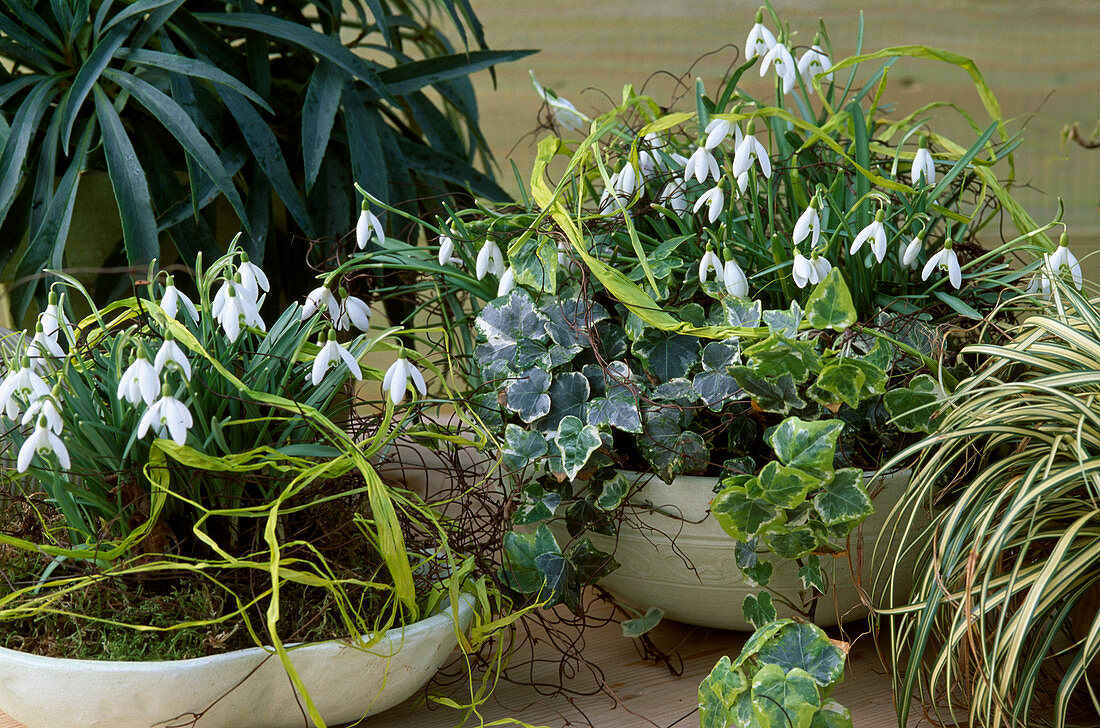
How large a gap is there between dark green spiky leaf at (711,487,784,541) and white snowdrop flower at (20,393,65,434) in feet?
1.26

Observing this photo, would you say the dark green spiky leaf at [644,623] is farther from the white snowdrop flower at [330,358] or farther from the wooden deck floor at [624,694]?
the white snowdrop flower at [330,358]

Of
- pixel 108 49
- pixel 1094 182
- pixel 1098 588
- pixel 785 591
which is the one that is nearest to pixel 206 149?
pixel 108 49

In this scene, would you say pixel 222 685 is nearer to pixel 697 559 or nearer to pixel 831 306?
pixel 697 559

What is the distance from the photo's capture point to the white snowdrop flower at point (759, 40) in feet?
2.37

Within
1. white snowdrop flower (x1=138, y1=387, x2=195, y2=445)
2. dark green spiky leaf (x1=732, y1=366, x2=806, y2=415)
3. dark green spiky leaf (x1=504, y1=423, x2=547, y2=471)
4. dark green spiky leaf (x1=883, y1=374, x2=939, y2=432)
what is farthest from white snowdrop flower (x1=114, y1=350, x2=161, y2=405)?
Answer: dark green spiky leaf (x1=883, y1=374, x2=939, y2=432)

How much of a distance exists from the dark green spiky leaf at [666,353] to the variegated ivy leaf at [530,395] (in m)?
0.07

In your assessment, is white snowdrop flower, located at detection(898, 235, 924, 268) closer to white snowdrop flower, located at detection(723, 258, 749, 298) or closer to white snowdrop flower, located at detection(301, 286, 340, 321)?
white snowdrop flower, located at detection(723, 258, 749, 298)

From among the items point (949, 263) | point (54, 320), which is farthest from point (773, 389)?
point (54, 320)

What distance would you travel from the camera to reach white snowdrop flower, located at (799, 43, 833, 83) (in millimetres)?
790

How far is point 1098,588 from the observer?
619mm

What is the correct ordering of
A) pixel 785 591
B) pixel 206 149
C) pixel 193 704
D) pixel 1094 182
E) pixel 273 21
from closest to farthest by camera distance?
pixel 193 704, pixel 785 591, pixel 206 149, pixel 273 21, pixel 1094 182

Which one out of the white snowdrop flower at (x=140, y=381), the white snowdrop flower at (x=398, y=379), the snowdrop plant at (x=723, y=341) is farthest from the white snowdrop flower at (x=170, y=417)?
the snowdrop plant at (x=723, y=341)

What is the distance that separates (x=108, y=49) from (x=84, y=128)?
0.09m

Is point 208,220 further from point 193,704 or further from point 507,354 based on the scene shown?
point 193,704
